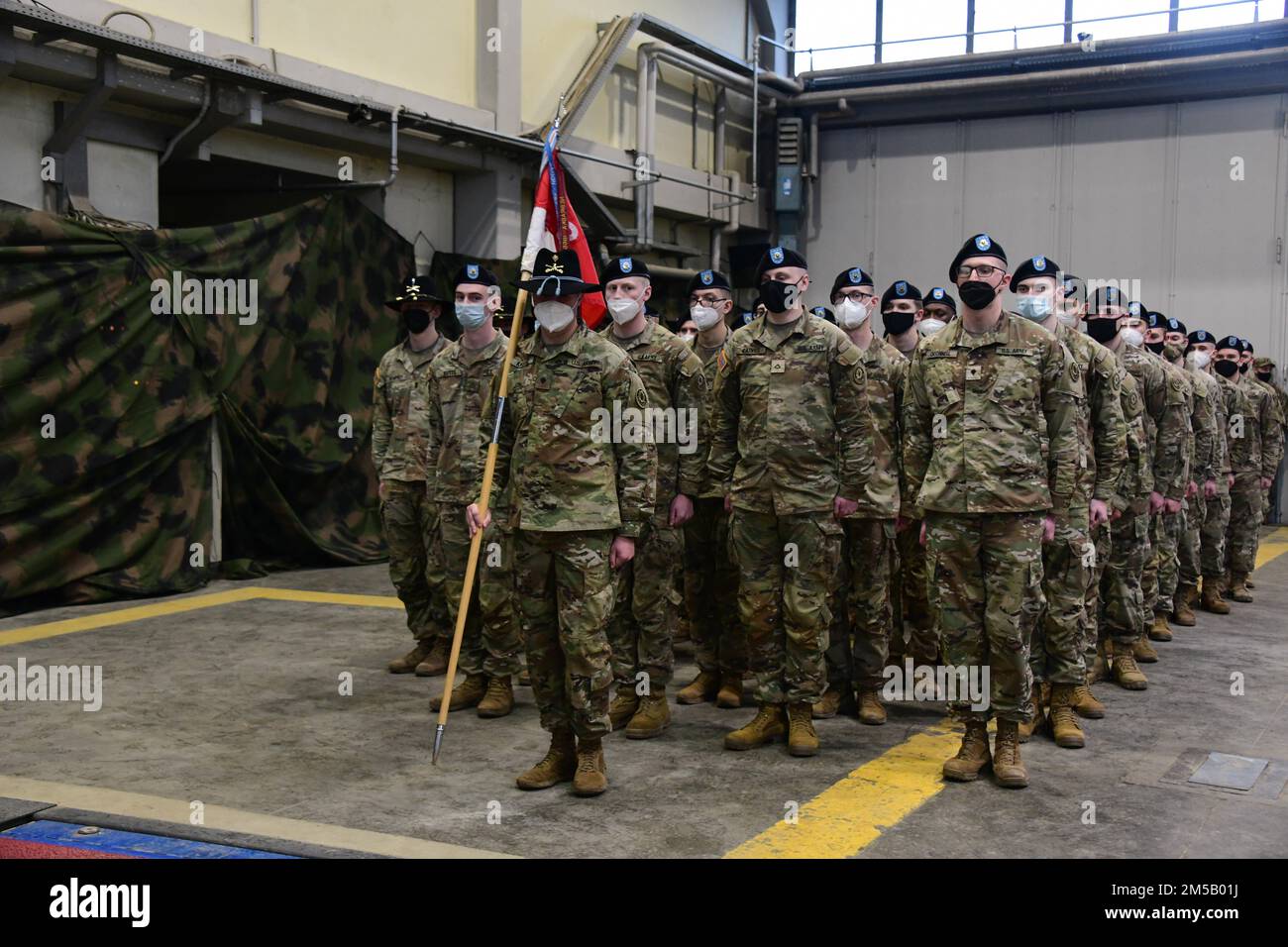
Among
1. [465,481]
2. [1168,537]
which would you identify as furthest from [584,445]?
[1168,537]

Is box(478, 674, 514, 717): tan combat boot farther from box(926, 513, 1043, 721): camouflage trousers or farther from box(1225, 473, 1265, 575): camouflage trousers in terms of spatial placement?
box(1225, 473, 1265, 575): camouflage trousers

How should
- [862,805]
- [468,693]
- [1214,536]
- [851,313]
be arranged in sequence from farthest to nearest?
[1214,536]
[851,313]
[468,693]
[862,805]

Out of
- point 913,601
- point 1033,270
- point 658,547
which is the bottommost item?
point 913,601

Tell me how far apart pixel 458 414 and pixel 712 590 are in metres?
1.62

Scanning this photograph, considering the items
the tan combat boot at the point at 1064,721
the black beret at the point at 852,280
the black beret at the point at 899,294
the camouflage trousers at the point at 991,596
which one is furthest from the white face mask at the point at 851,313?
the tan combat boot at the point at 1064,721

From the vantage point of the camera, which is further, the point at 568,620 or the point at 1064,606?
the point at 1064,606

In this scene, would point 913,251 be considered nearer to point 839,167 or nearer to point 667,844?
point 839,167

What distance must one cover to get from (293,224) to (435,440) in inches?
198

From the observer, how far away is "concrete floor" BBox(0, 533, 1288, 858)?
176 inches

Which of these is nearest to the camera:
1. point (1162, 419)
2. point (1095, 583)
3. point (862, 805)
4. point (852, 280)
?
point (862, 805)

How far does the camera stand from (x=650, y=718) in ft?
19.4

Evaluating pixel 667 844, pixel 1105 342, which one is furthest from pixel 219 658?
pixel 1105 342

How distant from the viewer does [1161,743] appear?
5809mm

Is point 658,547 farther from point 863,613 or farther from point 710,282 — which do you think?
point 710,282
